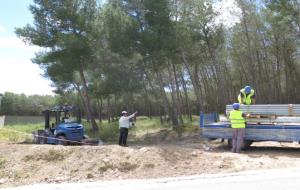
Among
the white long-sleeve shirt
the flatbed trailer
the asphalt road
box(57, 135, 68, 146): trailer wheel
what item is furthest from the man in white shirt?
the asphalt road

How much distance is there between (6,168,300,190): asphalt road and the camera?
35.5 feet

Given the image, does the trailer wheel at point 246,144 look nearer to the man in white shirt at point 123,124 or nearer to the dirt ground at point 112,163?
the dirt ground at point 112,163

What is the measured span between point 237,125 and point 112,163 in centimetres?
537

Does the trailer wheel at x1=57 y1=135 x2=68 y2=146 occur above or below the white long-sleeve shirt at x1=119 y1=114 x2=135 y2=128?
below

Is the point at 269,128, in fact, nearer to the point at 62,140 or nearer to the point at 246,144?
the point at 246,144

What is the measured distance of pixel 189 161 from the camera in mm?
14828

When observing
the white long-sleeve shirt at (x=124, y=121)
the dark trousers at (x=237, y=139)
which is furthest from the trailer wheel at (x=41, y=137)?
the dark trousers at (x=237, y=139)

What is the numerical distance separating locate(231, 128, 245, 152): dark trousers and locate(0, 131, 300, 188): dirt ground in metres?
0.77

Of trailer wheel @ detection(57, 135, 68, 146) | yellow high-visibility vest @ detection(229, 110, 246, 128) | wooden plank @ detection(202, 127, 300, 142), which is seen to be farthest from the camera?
trailer wheel @ detection(57, 135, 68, 146)

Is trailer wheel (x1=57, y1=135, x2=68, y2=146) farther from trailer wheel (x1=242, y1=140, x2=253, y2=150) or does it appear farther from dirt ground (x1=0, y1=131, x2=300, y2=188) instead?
trailer wheel (x1=242, y1=140, x2=253, y2=150)

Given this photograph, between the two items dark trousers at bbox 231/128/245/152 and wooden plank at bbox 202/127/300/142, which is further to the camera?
dark trousers at bbox 231/128/245/152

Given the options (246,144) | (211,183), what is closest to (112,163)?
(211,183)

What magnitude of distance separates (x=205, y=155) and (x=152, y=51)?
13.9 meters

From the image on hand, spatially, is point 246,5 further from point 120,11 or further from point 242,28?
point 120,11
